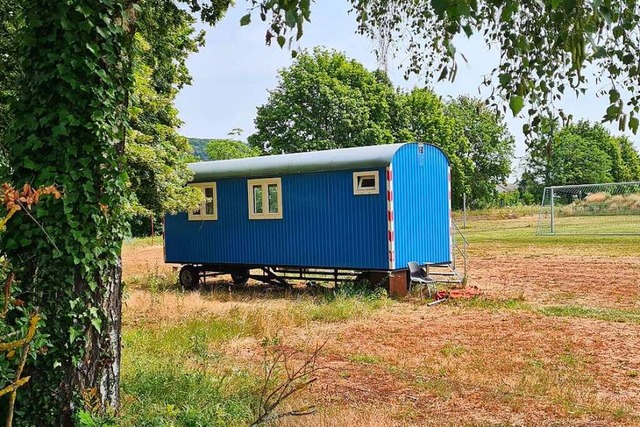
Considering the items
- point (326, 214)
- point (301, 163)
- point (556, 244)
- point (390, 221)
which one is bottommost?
point (556, 244)

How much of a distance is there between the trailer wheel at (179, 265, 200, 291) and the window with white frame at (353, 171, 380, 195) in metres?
4.89

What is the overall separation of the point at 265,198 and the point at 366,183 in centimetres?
256

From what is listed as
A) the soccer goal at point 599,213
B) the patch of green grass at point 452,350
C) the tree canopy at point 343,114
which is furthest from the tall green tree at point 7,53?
the tree canopy at point 343,114

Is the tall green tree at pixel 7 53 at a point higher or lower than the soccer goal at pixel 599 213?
higher

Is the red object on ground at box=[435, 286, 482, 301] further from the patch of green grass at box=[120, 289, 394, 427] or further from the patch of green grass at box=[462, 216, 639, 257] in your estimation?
the patch of green grass at box=[462, 216, 639, 257]

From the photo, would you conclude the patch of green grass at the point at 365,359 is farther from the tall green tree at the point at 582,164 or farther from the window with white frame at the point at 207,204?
the tall green tree at the point at 582,164

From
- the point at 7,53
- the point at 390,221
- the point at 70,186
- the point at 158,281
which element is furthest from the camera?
the point at 158,281

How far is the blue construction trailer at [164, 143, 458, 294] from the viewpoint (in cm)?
1180

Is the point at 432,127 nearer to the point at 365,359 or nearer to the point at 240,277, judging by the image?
the point at 240,277

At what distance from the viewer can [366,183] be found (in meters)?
11.9

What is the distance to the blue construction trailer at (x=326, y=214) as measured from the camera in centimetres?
1180

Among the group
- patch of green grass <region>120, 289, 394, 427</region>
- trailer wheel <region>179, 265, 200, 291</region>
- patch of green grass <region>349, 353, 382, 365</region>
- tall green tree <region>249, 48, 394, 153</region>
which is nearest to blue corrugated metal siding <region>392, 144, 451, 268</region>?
patch of green grass <region>120, 289, 394, 427</region>

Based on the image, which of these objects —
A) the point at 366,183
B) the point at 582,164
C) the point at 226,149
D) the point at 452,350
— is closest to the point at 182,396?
the point at 452,350

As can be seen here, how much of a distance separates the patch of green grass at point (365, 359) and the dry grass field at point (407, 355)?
21mm
